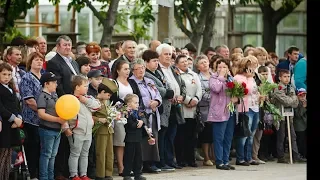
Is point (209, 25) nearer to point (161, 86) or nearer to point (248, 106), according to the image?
point (248, 106)

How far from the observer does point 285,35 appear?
39094 millimetres

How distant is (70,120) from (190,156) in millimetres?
3814

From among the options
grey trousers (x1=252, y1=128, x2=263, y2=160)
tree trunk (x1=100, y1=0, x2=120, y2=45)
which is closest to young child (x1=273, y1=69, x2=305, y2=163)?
grey trousers (x1=252, y1=128, x2=263, y2=160)

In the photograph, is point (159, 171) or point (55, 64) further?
point (159, 171)

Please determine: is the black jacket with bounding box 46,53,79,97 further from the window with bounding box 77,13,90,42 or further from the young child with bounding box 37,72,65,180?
the window with bounding box 77,13,90,42

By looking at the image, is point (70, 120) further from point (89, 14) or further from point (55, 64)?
point (89, 14)

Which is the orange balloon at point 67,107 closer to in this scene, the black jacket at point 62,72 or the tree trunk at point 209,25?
the black jacket at point 62,72

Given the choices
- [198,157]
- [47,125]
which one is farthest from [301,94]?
[47,125]

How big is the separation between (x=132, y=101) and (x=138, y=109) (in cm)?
43

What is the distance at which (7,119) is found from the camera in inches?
471

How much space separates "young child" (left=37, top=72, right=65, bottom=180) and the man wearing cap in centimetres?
84

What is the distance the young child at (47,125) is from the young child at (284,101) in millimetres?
5926

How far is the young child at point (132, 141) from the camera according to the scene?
13.3 meters

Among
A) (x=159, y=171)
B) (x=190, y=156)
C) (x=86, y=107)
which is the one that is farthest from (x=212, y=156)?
(x=86, y=107)
